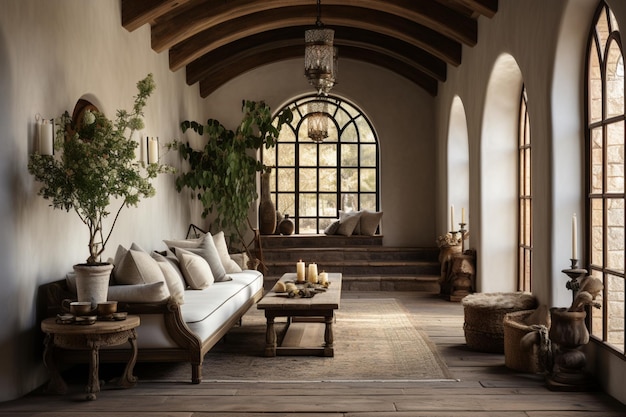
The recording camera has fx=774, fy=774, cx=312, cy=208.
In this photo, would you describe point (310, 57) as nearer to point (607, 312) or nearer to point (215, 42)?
point (215, 42)

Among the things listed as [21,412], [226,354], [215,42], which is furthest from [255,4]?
[21,412]

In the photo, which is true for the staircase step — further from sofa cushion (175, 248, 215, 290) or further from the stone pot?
the stone pot

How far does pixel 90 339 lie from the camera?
4.75m

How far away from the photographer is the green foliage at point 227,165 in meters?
10.4

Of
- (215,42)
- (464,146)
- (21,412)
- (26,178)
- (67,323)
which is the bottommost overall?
(21,412)

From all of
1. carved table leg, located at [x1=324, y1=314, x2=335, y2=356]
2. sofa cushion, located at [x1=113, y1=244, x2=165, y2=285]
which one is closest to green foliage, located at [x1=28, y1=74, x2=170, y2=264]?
sofa cushion, located at [x1=113, y1=244, x2=165, y2=285]

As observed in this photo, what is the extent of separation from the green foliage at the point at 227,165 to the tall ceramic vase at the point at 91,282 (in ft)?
16.4

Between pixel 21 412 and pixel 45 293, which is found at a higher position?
pixel 45 293

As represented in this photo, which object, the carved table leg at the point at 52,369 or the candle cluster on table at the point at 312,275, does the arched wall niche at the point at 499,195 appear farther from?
the carved table leg at the point at 52,369

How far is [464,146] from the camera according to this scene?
35.9 feet

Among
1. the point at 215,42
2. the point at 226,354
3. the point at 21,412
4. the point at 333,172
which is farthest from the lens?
the point at 333,172

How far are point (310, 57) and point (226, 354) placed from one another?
9.03ft

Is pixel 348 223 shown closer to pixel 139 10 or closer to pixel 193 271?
pixel 193 271

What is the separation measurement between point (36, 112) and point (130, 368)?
187 cm
